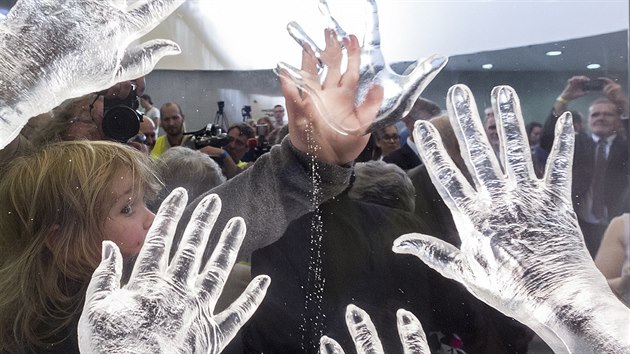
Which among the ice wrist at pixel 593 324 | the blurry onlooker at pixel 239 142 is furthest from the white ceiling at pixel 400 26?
the ice wrist at pixel 593 324

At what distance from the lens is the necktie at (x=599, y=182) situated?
40.9 inches

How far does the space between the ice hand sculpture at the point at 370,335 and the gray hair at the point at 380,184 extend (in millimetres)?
174

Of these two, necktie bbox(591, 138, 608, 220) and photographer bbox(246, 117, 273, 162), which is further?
photographer bbox(246, 117, 273, 162)

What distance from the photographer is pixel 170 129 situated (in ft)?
3.93

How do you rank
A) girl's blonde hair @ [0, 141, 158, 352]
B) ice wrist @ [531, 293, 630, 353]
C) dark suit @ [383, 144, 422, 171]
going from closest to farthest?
ice wrist @ [531, 293, 630, 353]
dark suit @ [383, 144, 422, 171]
girl's blonde hair @ [0, 141, 158, 352]

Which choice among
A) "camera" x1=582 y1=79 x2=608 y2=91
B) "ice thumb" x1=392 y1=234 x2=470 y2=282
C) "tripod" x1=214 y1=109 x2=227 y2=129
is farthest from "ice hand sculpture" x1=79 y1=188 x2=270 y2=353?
"camera" x1=582 y1=79 x2=608 y2=91

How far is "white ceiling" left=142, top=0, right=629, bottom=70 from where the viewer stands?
3.42 ft

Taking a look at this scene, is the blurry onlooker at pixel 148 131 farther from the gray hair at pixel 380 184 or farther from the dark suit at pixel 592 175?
the dark suit at pixel 592 175

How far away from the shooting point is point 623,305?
1021 mm

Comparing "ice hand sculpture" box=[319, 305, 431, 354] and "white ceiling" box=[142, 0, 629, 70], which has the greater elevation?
"white ceiling" box=[142, 0, 629, 70]

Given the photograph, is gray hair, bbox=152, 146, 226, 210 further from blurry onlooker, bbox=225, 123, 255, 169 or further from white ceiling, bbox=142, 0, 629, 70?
white ceiling, bbox=142, 0, 629, 70

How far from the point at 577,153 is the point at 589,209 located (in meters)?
0.09

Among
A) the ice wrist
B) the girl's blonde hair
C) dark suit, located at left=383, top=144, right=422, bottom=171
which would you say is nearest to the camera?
the ice wrist

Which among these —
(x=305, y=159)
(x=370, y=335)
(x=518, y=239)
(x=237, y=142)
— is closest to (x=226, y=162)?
(x=237, y=142)
